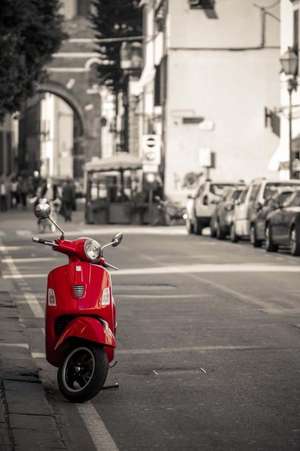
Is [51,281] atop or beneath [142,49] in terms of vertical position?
beneath

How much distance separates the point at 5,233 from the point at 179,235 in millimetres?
5187

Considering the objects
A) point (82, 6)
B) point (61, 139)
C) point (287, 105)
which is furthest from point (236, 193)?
point (61, 139)

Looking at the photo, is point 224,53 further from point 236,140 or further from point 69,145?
point 69,145

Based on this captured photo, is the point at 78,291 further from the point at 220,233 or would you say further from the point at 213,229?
the point at 213,229

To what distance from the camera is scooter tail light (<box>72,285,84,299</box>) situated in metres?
10.4

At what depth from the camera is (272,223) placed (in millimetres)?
33594

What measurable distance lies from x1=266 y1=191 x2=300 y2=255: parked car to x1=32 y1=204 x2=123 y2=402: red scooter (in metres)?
21.2

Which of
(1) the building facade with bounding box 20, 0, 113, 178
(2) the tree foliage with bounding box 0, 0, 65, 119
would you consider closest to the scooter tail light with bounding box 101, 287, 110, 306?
(2) the tree foliage with bounding box 0, 0, 65, 119

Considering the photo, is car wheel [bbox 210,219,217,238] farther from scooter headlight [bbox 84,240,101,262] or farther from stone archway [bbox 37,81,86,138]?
stone archway [bbox 37,81,86,138]

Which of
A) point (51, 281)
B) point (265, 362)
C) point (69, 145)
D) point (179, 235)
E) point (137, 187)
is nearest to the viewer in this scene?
point (51, 281)

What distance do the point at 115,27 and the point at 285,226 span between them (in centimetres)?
5960

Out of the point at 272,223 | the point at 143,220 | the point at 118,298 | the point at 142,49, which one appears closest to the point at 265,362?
the point at 118,298

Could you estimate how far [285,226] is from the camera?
107 ft

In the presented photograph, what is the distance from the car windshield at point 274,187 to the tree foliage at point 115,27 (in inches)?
1968
